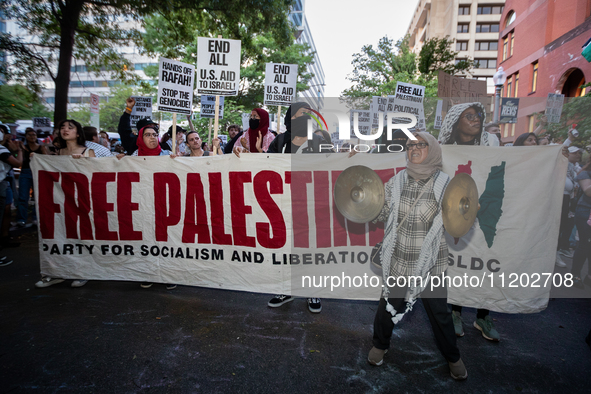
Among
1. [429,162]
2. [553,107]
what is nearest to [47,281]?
[429,162]

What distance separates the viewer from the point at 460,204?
7.95 feet

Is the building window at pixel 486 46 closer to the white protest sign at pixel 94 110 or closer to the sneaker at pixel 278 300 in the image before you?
the white protest sign at pixel 94 110

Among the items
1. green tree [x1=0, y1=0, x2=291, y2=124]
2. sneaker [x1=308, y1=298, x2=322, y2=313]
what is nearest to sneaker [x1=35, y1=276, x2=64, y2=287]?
sneaker [x1=308, y1=298, x2=322, y2=313]

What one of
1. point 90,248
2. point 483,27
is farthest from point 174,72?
point 483,27

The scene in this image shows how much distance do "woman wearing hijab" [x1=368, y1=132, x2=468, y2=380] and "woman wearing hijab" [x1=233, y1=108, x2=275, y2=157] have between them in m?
2.91

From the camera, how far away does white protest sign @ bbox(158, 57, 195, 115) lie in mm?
4961

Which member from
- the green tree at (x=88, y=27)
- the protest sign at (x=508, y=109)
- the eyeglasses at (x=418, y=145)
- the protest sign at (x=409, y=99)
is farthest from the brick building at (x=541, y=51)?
the eyeglasses at (x=418, y=145)

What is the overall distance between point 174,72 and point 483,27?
65369 millimetres

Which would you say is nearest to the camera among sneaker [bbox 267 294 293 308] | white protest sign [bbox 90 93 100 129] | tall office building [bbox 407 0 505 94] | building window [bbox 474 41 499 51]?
sneaker [bbox 267 294 293 308]

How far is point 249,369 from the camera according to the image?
2584 mm

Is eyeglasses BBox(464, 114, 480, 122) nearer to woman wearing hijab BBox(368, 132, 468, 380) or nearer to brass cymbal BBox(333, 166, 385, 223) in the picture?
woman wearing hijab BBox(368, 132, 468, 380)

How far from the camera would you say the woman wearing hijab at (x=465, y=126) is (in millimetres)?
3053

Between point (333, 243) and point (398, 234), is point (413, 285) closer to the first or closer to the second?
point (398, 234)

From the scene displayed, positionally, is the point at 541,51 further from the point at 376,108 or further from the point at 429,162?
the point at 429,162
